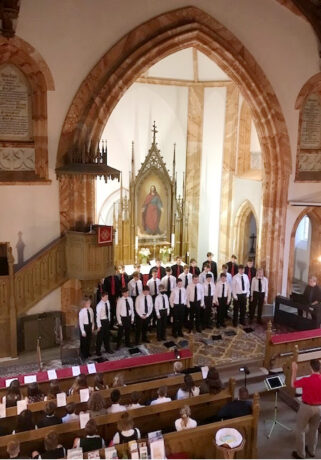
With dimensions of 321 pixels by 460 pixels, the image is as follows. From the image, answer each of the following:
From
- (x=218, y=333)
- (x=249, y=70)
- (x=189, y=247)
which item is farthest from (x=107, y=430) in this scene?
(x=189, y=247)

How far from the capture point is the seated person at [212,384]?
22.9 ft

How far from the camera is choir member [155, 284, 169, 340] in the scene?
10.6 meters

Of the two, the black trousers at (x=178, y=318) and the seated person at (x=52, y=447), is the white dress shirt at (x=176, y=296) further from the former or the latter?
the seated person at (x=52, y=447)

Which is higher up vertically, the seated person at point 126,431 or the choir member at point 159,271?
the choir member at point 159,271

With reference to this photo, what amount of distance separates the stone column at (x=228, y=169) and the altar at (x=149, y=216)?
187 cm

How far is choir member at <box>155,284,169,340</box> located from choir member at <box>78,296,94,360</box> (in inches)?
63.2

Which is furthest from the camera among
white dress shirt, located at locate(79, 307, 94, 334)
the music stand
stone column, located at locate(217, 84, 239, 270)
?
stone column, located at locate(217, 84, 239, 270)

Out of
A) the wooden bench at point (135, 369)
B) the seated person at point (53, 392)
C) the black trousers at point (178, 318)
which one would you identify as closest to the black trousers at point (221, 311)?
the black trousers at point (178, 318)

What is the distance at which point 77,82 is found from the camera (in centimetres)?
1030

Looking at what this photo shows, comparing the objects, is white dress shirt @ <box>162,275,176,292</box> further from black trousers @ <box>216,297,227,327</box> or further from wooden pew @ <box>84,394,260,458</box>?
wooden pew @ <box>84,394,260,458</box>

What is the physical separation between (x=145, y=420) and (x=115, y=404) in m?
0.50

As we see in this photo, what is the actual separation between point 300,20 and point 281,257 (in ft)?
20.8

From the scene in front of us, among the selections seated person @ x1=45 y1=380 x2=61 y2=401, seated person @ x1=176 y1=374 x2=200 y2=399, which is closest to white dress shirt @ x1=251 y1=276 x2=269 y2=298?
seated person @ x1=176 y1=374 x2=200 y2=399

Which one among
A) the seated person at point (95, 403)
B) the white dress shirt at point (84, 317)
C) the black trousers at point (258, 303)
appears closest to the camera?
the seated person at point (95, 403)
